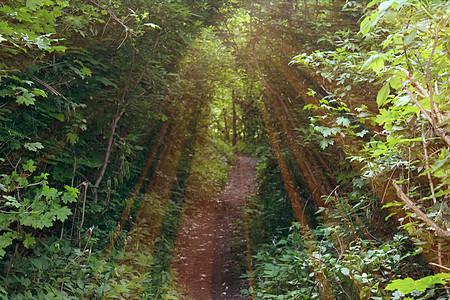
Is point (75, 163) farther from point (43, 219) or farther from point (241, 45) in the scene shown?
point (241, 45)

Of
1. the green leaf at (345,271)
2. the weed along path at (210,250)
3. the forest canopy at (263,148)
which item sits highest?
the forest canopy at (263,148)

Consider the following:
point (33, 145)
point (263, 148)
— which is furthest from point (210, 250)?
point (33, 145)

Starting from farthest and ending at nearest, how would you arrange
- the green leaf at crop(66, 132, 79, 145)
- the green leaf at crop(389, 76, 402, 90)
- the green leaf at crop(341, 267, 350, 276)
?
the green leaf at crop(66, 132, 79, 145), the green leaf at crop(341, 267, 350, 276), the green leaf at crop(389, 76, 402, 90)

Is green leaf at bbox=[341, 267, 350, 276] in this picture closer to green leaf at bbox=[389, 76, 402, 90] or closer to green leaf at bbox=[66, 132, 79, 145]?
green leaf at bbox=[389, 76, 402, 90]

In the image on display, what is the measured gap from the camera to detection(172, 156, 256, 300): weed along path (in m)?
6.15

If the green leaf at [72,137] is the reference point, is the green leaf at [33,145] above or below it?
below

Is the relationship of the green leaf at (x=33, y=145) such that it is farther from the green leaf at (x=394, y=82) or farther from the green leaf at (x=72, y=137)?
the green leaf at (x=394, y=82)

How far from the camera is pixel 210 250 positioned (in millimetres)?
7930

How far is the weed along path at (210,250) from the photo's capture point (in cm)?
615

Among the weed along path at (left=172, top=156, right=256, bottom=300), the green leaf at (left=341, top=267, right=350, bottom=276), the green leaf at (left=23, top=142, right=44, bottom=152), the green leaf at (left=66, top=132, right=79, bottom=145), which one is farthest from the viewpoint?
the weed along path at (left=172, top=156, right=256, bottom=300)

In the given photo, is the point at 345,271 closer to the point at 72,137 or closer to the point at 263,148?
the point at 72,137

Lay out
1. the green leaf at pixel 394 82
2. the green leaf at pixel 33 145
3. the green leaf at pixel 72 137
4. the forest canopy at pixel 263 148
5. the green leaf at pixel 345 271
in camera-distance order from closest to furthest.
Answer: the green leaf at pixel 394 82
the forest canopy at pixel 263 148
the green leaf at pixel 345 271
the green leaf at pixel 33 145
the green leaf at pixel 72 137

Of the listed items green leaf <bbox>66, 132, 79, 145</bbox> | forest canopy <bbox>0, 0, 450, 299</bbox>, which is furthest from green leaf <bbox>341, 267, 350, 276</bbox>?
green leaf <bbox>66, 132, 79, 145</bbox>

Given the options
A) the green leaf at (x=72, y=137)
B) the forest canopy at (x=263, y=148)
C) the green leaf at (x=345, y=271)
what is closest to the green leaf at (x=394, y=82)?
the forest canopy at (x=263, y=148)
